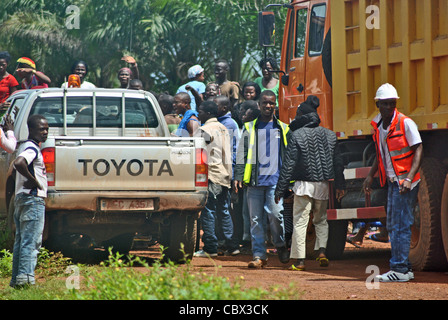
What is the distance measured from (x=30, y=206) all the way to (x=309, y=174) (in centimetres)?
316

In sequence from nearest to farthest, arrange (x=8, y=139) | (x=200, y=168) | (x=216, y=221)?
(x=8, y=139), (x=200, y=168), (x=216, y=221)

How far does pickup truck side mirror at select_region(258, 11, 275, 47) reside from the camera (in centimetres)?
1191

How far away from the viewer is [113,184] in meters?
9.84

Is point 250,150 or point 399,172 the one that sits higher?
point 250,150

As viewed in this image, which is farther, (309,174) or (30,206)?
(309,174)

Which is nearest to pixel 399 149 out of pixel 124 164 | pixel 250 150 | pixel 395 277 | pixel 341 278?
pixel 395 277

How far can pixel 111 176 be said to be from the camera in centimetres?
983

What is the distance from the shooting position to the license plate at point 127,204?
9.84m

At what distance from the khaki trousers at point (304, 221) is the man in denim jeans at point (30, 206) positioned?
2965 mm

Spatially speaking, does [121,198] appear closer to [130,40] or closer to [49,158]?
[49,158]

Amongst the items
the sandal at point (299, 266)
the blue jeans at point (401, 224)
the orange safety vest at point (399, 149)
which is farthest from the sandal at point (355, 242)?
the orange safety vest at point (399, 149)

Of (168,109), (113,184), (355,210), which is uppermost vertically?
(168,109)

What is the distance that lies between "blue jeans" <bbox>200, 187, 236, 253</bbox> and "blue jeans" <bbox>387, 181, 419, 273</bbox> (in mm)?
3097
